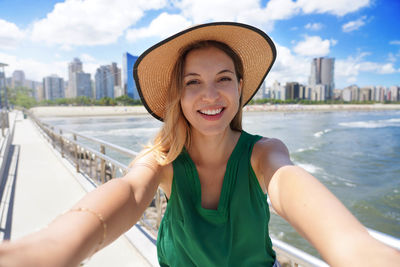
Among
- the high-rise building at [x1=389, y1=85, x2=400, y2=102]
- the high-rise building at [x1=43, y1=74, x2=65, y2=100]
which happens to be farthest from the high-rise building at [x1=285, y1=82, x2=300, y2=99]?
the high-rise building at [x1=43, y1=74, x2=65, y2=100]

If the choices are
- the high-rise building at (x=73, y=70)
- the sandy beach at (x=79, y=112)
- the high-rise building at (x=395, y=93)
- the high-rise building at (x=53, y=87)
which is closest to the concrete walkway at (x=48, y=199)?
the sandy beach at (x=79, y=112)

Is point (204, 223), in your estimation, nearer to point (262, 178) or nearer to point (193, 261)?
point (193, 261)

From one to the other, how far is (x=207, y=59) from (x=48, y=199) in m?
3.63

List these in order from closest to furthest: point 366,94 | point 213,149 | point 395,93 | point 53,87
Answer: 1. point 213,149
2. point 395,93
3. point 53,87
4. point 366,94

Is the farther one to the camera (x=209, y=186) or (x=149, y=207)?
(x=149, y=207)

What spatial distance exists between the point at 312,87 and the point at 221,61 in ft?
443

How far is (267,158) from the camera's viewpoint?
1154 millimetres

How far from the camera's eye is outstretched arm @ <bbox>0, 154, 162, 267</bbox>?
1.78 feet

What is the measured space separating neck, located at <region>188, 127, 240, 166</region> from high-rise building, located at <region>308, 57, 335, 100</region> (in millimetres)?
136712

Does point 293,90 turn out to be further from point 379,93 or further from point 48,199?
Answer: point 48,199

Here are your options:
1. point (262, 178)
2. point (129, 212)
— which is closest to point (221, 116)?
point (262, 178)

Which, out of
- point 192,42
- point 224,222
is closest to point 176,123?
point 192,42

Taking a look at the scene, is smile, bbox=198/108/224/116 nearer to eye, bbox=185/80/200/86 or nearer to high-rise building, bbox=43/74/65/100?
eye, bbox=185/80/200/86

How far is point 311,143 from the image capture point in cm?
2064
